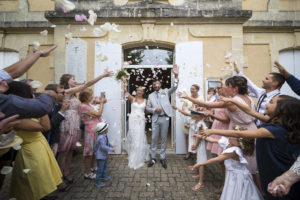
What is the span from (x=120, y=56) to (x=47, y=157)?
4061 mm

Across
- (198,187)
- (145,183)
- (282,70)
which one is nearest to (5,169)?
(145,183)

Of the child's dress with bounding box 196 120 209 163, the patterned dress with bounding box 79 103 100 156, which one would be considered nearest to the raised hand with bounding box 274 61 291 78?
the child's dress with bounding box 196 120 209 163

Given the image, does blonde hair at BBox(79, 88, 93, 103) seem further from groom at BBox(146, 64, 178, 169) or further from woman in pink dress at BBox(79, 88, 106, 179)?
groom at BBox(146, 64, 178, 169)

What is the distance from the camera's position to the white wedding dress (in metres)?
4.75

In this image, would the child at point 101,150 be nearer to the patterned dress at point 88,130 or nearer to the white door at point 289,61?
the patterned dress at point 88,130

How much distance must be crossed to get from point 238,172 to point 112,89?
430 centimetres

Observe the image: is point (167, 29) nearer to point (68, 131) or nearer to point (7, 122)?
point (68, 131)

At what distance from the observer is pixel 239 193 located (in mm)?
2406

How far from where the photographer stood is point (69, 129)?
367cm

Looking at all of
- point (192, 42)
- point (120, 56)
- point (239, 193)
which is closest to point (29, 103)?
point (239, 193)

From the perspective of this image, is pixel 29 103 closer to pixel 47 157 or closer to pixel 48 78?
pixel 47 157

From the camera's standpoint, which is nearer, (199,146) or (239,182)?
(239,182)

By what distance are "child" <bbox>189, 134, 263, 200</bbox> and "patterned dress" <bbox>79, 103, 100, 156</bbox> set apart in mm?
2521

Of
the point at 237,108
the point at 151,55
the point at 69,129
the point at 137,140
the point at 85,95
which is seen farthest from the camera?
the point at 151,55
